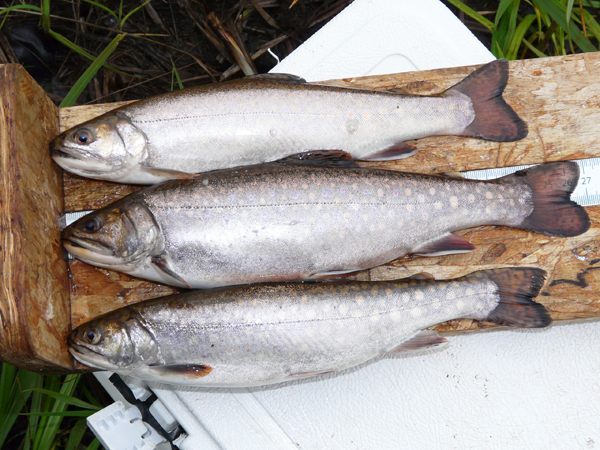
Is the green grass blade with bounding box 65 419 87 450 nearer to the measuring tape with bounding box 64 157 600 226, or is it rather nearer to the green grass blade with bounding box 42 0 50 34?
the green grass blade with bounding box 42 0 50 34

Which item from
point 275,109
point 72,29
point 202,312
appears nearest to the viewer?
point 202,312

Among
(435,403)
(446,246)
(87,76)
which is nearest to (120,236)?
(87,76)

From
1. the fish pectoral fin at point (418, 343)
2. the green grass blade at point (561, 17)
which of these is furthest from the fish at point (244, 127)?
the green grass blade at point (561, 17)

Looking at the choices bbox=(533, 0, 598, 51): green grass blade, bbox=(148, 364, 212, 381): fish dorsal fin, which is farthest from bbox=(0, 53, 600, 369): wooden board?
bbox=(533, 0, 598, 51): green grass blade

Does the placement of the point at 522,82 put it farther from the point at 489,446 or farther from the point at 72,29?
the point at 72,29

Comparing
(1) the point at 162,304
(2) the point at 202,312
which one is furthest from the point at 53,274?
(2) the point at 202,312

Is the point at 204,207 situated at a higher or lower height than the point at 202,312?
higher
